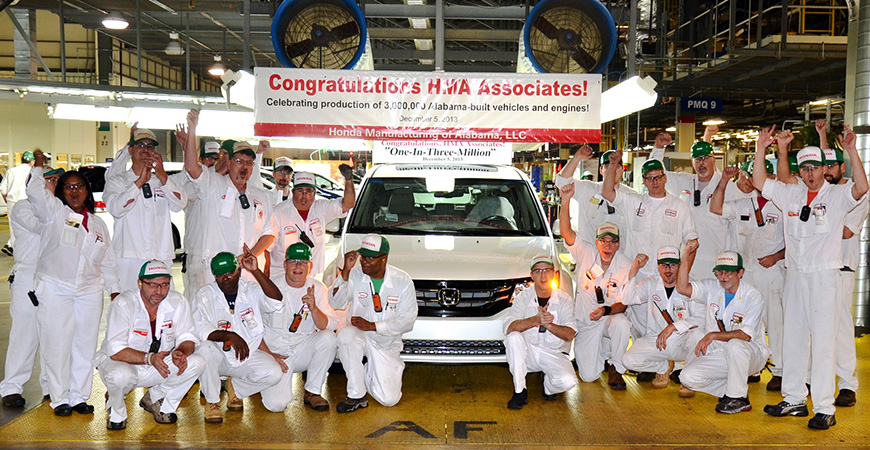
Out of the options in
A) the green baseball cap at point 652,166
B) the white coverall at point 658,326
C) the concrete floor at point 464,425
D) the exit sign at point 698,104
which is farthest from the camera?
the exit sign at point 698,104

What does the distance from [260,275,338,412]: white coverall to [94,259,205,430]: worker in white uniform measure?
2.07ft

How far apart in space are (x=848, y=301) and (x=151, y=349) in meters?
4.67

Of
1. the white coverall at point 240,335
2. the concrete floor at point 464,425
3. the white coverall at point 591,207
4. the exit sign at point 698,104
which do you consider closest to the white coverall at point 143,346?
the white coverall at point 240,335

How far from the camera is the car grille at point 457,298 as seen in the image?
19.1 ft

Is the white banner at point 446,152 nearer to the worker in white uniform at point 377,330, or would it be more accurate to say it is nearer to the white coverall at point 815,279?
the worker in white uniform at point 377,330

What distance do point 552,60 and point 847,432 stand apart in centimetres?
362

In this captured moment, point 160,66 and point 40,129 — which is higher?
point 160,66

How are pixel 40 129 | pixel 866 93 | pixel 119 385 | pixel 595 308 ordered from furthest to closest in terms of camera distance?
pixel 40 129 → pixel 866 93 → pixel 595 308 → pixel 119 385

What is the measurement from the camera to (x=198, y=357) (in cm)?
525

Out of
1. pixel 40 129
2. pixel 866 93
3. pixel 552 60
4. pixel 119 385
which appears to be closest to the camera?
pixel 119 385

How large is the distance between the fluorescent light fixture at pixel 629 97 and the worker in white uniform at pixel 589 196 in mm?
369

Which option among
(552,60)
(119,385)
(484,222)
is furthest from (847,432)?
(119,385)

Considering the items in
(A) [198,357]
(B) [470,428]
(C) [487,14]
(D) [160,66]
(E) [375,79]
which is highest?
(D) [160,66]

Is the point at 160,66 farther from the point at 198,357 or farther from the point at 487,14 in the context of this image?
the point at 198,357
